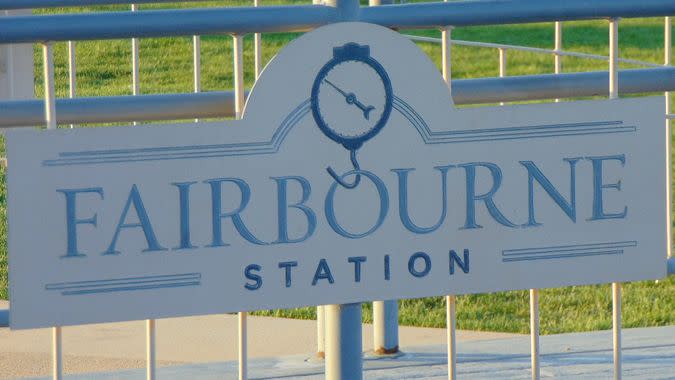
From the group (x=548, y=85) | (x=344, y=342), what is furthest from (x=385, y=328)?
(x=548, y=85)

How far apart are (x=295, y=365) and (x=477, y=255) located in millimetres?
1541

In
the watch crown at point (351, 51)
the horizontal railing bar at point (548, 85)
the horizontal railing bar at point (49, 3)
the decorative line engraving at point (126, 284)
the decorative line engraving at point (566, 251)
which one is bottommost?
the decorative line engraving at point (126, 284)

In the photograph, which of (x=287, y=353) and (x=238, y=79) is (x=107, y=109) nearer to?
(x=238, y=79)

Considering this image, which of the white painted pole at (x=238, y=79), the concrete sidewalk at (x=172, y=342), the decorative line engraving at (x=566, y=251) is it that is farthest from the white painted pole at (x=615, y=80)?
the concrete sidewalk at (x=172, y=342)

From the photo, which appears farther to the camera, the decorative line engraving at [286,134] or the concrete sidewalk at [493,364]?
the concrete sidewalk at [493,364]

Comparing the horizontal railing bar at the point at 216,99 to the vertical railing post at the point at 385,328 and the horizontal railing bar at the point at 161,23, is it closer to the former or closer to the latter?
the horizontal railing bar at the point at 161,23

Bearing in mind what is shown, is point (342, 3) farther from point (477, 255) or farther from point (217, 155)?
point (477, 255)

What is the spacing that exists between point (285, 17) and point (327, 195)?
1.27ft

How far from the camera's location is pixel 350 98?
2816 mm

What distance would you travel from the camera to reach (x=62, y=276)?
2713 millimetres

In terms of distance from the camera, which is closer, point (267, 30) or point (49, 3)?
point (267, 30)

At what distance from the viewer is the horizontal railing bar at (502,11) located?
287 cm

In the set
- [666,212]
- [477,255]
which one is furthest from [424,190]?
[666,212]

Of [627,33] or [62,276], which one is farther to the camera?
[627,33]
